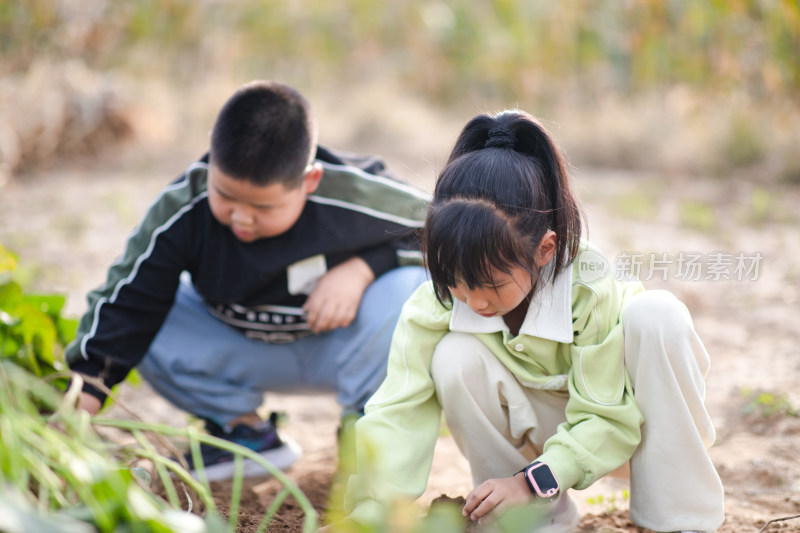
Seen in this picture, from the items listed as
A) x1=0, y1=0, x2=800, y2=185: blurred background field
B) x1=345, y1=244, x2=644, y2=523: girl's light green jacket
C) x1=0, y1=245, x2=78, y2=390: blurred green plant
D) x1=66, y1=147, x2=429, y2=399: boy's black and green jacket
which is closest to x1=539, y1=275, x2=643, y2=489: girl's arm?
x1=345, y1=244, x2=644, y2=523: girl's light green jacket

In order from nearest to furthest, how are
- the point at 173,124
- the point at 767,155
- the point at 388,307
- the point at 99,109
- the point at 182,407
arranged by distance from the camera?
the point at 388,307, the point at 182,407, the point at 767,155, the point at 99,109, the point at 173,124

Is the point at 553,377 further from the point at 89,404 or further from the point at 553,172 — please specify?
the point at 89,404

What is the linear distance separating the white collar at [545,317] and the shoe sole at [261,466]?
0.81 meters

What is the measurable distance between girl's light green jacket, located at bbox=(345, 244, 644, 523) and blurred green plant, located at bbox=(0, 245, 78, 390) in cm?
84

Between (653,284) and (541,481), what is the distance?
2315mm

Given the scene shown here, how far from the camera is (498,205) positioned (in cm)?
140

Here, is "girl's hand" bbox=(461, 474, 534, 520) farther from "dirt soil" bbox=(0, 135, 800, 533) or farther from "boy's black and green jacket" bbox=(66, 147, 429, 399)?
"boy's black and green jacket" bbox=(66, 147, 429, 399)

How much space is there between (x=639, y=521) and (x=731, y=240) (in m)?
3.09

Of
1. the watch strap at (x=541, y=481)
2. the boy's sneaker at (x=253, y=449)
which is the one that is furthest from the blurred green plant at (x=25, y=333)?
the watch strap at (x=541, y=481)

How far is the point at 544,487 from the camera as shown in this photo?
1.41m

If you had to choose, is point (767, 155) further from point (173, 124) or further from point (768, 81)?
point (173, 124)

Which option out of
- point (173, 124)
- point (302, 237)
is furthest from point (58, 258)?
point (173, 124)

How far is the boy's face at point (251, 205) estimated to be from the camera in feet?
6.04

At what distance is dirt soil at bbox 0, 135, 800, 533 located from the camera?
6.31ft
